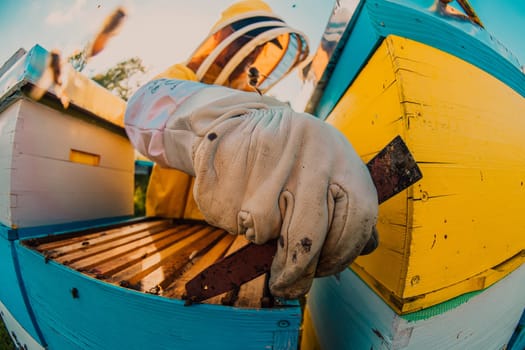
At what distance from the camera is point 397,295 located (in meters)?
0.62

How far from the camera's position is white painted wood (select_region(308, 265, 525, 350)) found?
2.15 feet

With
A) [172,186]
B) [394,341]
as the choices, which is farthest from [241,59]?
[394,341]

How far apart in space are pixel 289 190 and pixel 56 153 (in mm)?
1894

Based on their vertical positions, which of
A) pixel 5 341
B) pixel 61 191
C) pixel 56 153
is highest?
pixel 56 153

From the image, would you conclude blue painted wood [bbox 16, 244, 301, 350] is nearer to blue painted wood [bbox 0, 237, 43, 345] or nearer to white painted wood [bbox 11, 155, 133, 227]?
blue painted wood [bbox 0, 237, 43, 345]

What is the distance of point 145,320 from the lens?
2.28 ft

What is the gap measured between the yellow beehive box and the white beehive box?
1947 millimetres

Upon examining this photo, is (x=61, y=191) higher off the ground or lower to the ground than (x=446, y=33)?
lower

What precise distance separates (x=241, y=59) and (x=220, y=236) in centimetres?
163

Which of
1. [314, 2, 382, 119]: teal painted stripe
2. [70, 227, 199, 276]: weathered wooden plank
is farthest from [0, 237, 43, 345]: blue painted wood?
[314, 2, 382, 119]: teal painted stripe

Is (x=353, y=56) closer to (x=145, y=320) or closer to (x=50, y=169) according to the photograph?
(x=145, y=320)

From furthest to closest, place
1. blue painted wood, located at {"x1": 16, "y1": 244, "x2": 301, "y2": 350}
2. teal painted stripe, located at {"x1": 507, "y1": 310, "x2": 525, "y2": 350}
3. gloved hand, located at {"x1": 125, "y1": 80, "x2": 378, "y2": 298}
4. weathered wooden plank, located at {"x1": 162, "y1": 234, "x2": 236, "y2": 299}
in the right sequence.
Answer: teal painted stripe, located at {"x1": 507, "y1": 310, "x2": 525, "y2": 350}
weathered wooden plank, located at {"x1": 162, "y1": 234, "x2": 236, "y2": 299}
blue painted wood, located at {"x1": 16, "y1": 244, "x2": 301, "y2": 350}
gloved hand, located at {"x1": 125, "y1": 80, "x2": 378, "y2": 298}

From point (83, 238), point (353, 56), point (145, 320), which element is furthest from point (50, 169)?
point (353, 56)

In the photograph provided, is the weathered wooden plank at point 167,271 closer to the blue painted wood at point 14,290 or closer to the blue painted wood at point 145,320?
the blue painted wood at point 145,320
